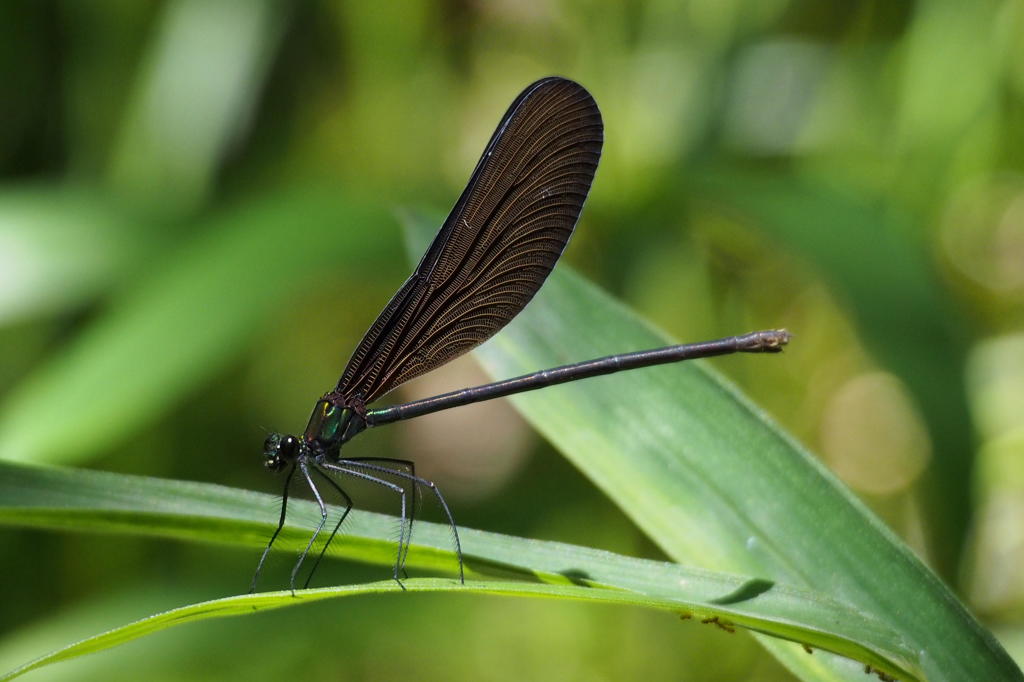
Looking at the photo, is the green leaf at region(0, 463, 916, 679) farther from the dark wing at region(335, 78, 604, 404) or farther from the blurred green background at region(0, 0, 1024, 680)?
the blurred green background at region(0, 0, 1024, 680)

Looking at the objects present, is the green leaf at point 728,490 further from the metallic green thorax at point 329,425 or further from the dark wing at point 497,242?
the metallic green thorax at point 329,425

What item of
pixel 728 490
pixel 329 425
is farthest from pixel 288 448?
pixel 728 490

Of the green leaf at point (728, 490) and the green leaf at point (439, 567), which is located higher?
the green leaf at point (728, 490)

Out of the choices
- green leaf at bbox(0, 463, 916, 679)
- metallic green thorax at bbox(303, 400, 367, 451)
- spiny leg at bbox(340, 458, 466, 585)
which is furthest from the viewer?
metallic green thorax at bbox(303, 400, 367, 451)

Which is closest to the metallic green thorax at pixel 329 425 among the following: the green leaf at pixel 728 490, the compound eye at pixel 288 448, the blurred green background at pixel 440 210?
the compound eye at pixel 288 448


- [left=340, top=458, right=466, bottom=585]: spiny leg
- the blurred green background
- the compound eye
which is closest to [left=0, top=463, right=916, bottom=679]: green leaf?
[left=340, top=458, right=466, bottom=585]: spiny leg

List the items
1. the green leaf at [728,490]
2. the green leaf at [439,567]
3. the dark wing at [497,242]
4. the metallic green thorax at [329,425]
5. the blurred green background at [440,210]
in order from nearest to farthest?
the green leaf at [439,567] < the green leaf at [728,490] < the dark wing at [497,242] < the metallic green thorax at [329,425] < the blurred green background at [440,210]

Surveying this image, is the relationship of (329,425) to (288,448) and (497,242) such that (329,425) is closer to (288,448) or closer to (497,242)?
(288,448)
